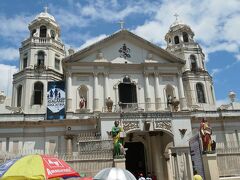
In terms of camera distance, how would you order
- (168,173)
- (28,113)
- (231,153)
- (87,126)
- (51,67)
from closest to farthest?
1. (231,153)
2. (168,173)
3. (87,126)
4. (28,113)
5. (51,67)

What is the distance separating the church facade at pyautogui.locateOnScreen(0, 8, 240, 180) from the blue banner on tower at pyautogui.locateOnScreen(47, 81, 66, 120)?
411 mm

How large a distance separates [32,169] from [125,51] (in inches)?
981

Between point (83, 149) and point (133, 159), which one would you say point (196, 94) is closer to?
point (133, 159)

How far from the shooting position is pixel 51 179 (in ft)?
20.6

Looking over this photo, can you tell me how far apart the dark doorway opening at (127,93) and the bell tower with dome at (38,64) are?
7.78 metres

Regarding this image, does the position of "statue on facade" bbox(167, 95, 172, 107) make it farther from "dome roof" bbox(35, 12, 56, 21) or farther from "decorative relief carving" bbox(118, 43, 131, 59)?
"dome roof" bbox(35, 12, 56, 21)

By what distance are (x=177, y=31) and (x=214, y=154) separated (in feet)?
76.3

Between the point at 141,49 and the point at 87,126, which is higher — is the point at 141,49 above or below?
above

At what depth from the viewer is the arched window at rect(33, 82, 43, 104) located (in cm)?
3091

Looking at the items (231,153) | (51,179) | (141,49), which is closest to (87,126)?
(141,49)

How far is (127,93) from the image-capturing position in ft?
95.9

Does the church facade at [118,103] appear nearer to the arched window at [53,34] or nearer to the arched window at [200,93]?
the arched window at [200,93]

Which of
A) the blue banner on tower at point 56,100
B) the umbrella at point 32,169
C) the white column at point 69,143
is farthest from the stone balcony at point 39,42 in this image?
the umbrella at point 32,169

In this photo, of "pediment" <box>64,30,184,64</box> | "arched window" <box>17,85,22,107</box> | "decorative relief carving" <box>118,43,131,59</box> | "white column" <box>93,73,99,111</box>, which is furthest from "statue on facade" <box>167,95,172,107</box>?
"arched window" <box>17,85,22,107</box>
